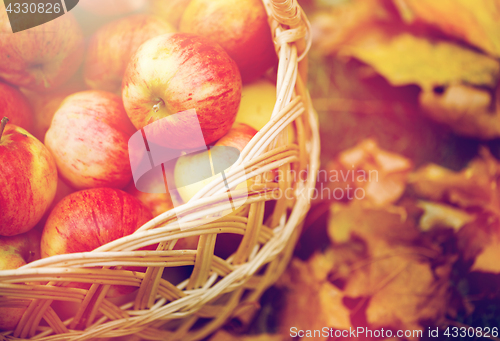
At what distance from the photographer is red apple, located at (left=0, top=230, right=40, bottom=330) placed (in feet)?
1.38

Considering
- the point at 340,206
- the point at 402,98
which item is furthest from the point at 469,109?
the point at 340,206

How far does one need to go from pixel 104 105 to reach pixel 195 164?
0.59 ft

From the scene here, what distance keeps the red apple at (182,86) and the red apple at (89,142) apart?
4 centimetres

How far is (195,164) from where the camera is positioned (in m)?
0.48

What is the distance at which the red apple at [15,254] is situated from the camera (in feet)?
1.38

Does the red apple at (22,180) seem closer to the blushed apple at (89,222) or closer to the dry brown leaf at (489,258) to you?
the blushed apple at (89,222)

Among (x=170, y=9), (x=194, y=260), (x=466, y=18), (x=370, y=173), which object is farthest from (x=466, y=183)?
(x=170, y=9)

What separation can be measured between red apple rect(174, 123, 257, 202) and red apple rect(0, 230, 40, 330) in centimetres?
24

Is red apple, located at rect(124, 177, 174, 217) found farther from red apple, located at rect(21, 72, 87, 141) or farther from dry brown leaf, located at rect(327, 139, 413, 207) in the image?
dry brown leaf, located at rect(327, 139, 413, 207)

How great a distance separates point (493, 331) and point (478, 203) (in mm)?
260

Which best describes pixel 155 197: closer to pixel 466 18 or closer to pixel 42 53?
pixel 42 53

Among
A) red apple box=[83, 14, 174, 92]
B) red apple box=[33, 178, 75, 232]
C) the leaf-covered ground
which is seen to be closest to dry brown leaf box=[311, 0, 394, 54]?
the leaf-covered ground

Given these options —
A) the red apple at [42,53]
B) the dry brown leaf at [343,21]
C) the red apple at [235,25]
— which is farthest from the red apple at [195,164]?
the dry brown leaf at [343,21]

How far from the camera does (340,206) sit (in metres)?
0.75
